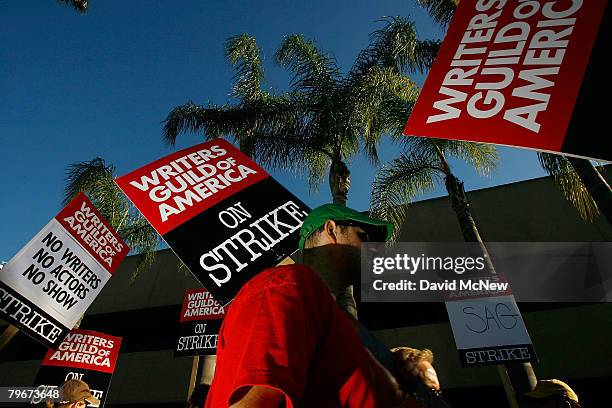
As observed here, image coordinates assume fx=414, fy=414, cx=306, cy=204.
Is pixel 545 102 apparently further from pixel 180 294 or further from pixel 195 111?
pixel 180 294

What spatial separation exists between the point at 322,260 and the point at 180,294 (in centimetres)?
1293

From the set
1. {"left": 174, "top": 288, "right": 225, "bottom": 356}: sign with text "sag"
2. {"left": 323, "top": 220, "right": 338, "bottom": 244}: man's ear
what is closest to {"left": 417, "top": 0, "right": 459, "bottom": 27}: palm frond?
{"left": 174, "top": 288, "right": 225, "bottom": 356}: sign with text "sag"

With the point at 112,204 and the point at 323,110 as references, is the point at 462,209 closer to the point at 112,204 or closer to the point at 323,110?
the point at 323,110

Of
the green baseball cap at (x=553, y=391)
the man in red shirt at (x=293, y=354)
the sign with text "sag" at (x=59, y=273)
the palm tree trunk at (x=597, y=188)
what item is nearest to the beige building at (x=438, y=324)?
the palm tree trunk at (x=597, y=188)

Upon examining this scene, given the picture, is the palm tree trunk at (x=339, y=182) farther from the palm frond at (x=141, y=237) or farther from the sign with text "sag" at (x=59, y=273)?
the palm frond at (x=141, y=237)

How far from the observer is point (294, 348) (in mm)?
820

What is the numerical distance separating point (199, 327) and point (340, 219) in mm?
6346

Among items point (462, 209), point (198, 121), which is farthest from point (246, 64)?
point (462, 209)

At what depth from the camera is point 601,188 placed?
5.40 m

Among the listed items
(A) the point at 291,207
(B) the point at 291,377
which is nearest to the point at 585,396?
(A) the point at 291,207

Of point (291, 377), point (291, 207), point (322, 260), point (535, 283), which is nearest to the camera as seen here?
point (291, 377)

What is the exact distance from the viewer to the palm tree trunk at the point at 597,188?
5317mm

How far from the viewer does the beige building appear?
29.9 feet

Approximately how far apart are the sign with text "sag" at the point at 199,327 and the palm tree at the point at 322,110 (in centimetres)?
311
